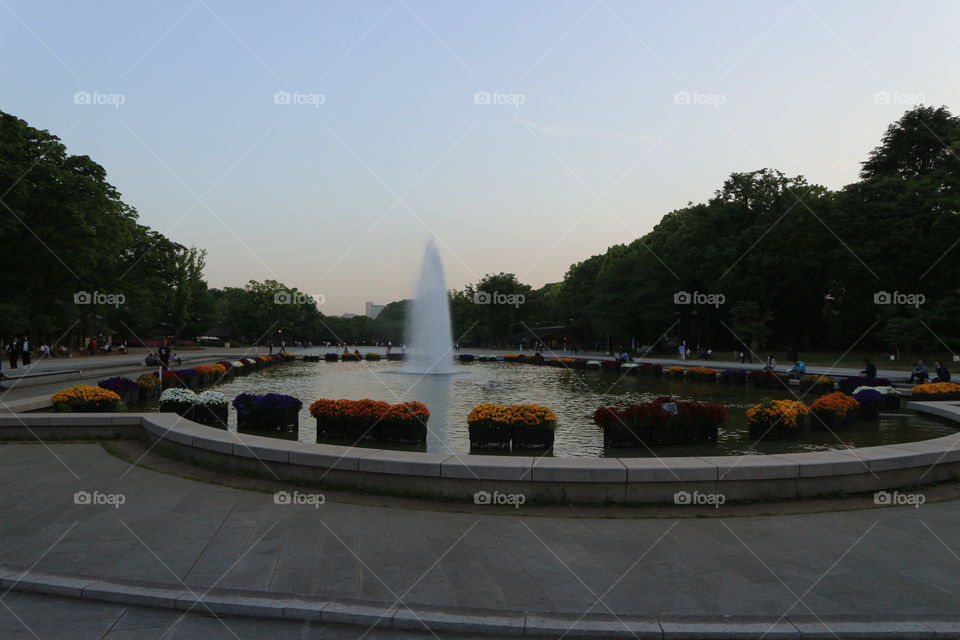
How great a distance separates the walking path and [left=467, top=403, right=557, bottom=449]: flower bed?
4.83 meters

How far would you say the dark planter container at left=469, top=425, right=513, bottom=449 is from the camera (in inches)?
518

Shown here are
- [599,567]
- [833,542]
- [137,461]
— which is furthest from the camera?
[137,461]

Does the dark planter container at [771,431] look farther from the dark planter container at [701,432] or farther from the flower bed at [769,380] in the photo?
the flower bed at [769,380]

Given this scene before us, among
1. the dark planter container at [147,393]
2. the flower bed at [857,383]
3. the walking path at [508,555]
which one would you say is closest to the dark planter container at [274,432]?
the walking path at [508,555]

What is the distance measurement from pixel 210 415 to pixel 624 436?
10.4 m

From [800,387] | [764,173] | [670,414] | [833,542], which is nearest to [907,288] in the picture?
[764,173]

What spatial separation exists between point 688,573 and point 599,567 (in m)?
0.89

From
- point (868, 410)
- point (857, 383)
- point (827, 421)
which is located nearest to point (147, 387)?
point (827, 421)

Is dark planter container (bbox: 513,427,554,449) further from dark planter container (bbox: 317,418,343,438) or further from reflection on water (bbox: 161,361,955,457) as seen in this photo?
dark planter container (bbox: 317,418,343,438)

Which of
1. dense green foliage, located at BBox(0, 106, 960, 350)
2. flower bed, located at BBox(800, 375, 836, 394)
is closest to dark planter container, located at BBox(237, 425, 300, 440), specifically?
flower bed, located at BBox(800, 375, 836, 394)

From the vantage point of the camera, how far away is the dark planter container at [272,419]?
15.0 m

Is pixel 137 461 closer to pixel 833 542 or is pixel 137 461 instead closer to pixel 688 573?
pixel 688 573

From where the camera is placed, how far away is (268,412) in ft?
49.2

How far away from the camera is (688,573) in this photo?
20.4 ft
